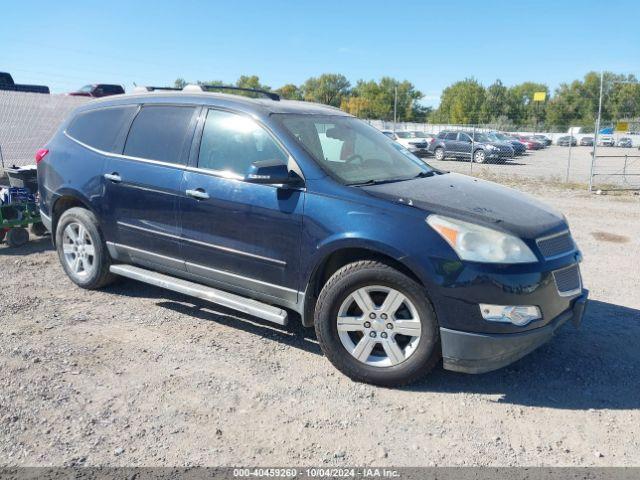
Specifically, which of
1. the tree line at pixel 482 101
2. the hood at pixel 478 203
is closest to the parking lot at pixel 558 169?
the hood at pixel 478 203

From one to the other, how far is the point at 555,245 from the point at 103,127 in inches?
159

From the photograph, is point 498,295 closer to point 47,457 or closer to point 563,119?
point 47,457

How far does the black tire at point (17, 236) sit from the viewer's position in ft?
22.8

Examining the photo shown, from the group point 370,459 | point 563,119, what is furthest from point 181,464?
point 563,119

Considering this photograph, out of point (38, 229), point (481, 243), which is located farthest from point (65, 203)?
point (481, 243)

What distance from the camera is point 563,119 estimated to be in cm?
7594

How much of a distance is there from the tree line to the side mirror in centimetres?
6147

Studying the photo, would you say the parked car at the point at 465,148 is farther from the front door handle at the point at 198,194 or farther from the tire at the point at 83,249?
the front door handle at the point at 198,194

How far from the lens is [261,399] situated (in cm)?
339

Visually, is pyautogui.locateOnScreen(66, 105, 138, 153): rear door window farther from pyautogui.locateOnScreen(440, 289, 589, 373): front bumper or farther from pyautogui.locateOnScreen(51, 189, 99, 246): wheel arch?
pyautogui.locateOnScreen(440, 289, 589, 373): front bumper

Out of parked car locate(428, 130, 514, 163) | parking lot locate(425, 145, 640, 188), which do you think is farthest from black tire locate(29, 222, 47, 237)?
parked car locate(428, 130, 514, 163)

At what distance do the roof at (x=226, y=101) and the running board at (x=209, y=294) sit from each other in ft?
4.73

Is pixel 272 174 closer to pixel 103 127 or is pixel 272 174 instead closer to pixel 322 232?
pixel 322 232

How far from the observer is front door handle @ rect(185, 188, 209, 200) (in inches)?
162
